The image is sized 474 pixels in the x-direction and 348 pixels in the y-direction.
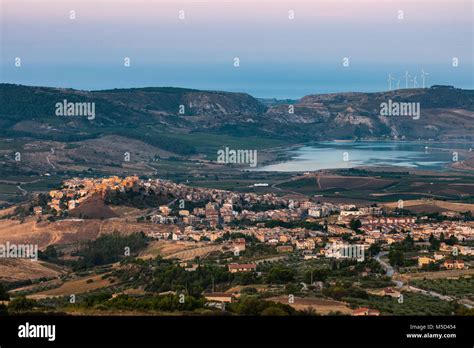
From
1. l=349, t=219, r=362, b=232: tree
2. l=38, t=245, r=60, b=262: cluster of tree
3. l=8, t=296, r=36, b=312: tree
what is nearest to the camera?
l=8, t=296, r=36, b=312: tree

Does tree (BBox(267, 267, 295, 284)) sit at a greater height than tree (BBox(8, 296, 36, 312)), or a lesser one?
lesser

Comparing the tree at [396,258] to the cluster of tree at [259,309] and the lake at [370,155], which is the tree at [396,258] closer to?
the cluster of tree at [259,309]

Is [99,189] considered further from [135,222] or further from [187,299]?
[187,299]

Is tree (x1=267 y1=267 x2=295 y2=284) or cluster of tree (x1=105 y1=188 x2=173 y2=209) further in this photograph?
cluster of tree (x1=105 y1=188 x2=173 y2=209)

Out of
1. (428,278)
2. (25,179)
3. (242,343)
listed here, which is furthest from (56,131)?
(242,343)

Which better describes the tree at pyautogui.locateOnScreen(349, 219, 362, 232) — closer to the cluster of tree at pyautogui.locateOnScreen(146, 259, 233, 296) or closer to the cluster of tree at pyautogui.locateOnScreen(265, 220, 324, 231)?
the cluster of tree at pyautogui.locateOnScreen(265, 220, 324, 231)

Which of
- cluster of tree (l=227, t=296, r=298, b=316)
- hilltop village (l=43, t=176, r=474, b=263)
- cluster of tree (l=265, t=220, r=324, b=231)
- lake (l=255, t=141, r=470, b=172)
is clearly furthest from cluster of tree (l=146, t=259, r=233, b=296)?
lake (l=255, t=141, r=470, b=172)

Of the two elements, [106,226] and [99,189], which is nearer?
[106,226]

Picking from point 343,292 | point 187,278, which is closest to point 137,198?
point 187,278
